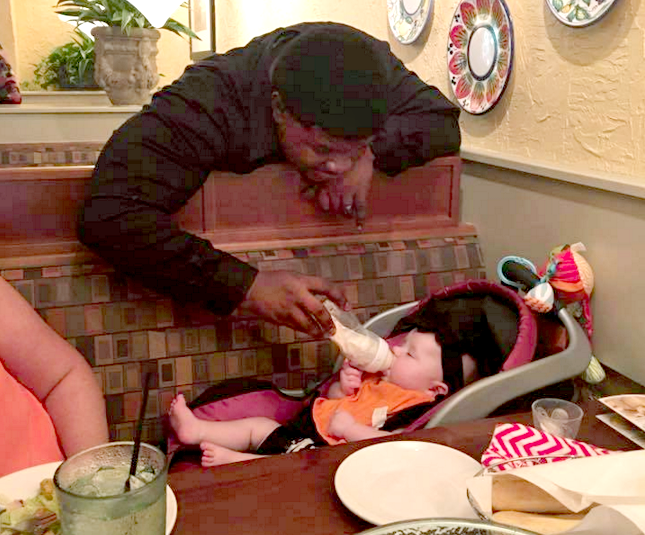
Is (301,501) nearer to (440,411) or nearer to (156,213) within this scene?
(440,411)

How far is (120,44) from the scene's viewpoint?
9.45 ft

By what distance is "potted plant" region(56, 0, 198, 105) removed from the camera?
113 inches

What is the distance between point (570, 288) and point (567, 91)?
45 cm

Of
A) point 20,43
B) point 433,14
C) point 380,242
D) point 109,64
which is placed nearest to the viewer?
point 380,242

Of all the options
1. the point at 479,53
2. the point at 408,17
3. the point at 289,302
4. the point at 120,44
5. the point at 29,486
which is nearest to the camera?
the point at 29,486

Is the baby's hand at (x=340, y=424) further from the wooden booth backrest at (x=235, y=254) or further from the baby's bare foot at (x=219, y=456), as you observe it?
the wooden booth backrest at (x=235, y=254)

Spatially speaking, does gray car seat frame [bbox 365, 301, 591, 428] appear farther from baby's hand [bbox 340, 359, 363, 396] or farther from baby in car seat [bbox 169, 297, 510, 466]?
baby's hand [bbox 340, 359, 363, 396]

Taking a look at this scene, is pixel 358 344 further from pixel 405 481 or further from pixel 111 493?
pixel 111 493

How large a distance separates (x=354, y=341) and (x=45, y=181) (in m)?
0.73

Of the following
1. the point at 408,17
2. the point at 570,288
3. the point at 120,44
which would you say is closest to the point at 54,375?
the point at 570,288

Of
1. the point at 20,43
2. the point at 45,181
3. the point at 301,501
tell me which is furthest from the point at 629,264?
the point at 20,43

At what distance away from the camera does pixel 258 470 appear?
2.96ft

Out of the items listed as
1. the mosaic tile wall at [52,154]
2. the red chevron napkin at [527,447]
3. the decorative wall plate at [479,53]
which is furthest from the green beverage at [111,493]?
the mosaic tile wall at [52,154]

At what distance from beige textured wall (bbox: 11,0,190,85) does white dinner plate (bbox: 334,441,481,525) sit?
4060mm
